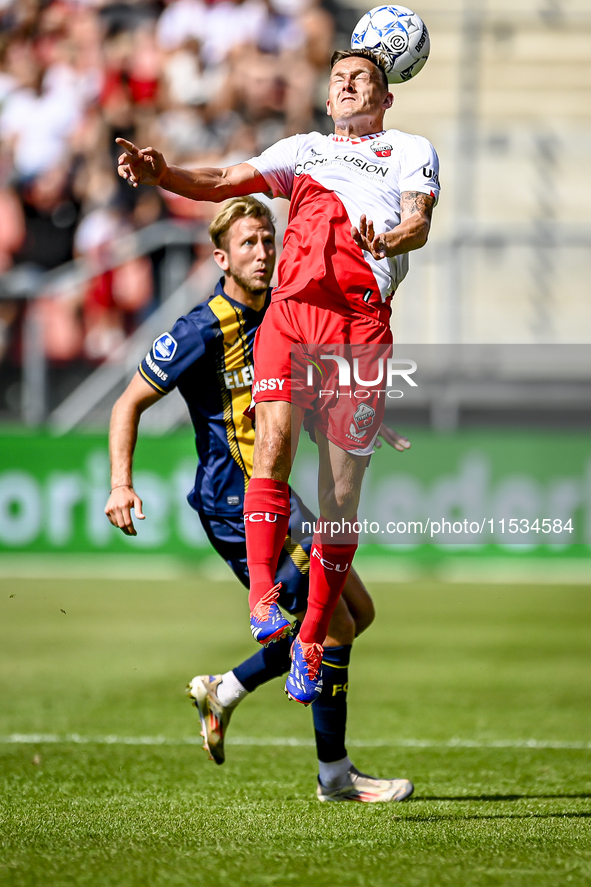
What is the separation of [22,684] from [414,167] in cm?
430

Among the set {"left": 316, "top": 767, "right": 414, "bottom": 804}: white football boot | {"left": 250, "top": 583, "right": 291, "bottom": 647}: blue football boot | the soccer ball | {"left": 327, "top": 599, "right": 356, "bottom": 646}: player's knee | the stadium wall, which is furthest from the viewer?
the stadium wall

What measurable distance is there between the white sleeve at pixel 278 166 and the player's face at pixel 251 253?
34cm

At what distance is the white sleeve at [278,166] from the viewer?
424 centimetres

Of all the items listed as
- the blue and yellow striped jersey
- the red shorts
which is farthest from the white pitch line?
the red shorts

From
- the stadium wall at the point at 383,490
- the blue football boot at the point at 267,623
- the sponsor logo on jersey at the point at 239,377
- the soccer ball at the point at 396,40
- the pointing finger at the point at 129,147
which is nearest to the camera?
the blue football boot at the point at 267,623

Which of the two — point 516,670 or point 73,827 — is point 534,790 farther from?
point 516,670

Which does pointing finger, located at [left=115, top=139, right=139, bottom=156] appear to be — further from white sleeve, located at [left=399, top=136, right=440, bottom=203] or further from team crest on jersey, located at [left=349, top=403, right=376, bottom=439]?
team crest on jersey, located at [left=349, top=403, right=376, bottom=439]

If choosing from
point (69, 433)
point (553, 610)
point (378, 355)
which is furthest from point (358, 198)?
point (69, 433)

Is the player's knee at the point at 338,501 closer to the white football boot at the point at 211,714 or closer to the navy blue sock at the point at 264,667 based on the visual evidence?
the navy blue sock at the point at 264,667

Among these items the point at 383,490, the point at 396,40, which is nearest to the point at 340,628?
the point at 396,40

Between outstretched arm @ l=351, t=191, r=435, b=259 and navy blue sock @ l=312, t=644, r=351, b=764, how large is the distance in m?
1.65

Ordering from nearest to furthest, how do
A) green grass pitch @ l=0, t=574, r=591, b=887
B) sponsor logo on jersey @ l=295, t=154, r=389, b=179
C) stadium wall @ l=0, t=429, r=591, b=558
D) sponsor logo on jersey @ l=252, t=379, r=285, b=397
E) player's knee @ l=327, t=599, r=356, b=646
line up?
green grass pitch @ l=0, t=574, r=591, b=887 → sponsor logo on jersey @ l=252, t=379, r=285, b=397 → sponsor logo on jersey @ l=295, t=154, r=389, b=179 → player's knee @ l=327, t=599, r=356, b=646 → stadium wall @ l=0, t=429, r=591, b=558

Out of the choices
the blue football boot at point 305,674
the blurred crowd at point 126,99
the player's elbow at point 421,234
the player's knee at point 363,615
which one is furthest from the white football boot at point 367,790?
the blurred crowd at point 126,99

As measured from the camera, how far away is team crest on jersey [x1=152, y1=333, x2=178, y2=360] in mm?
4512
